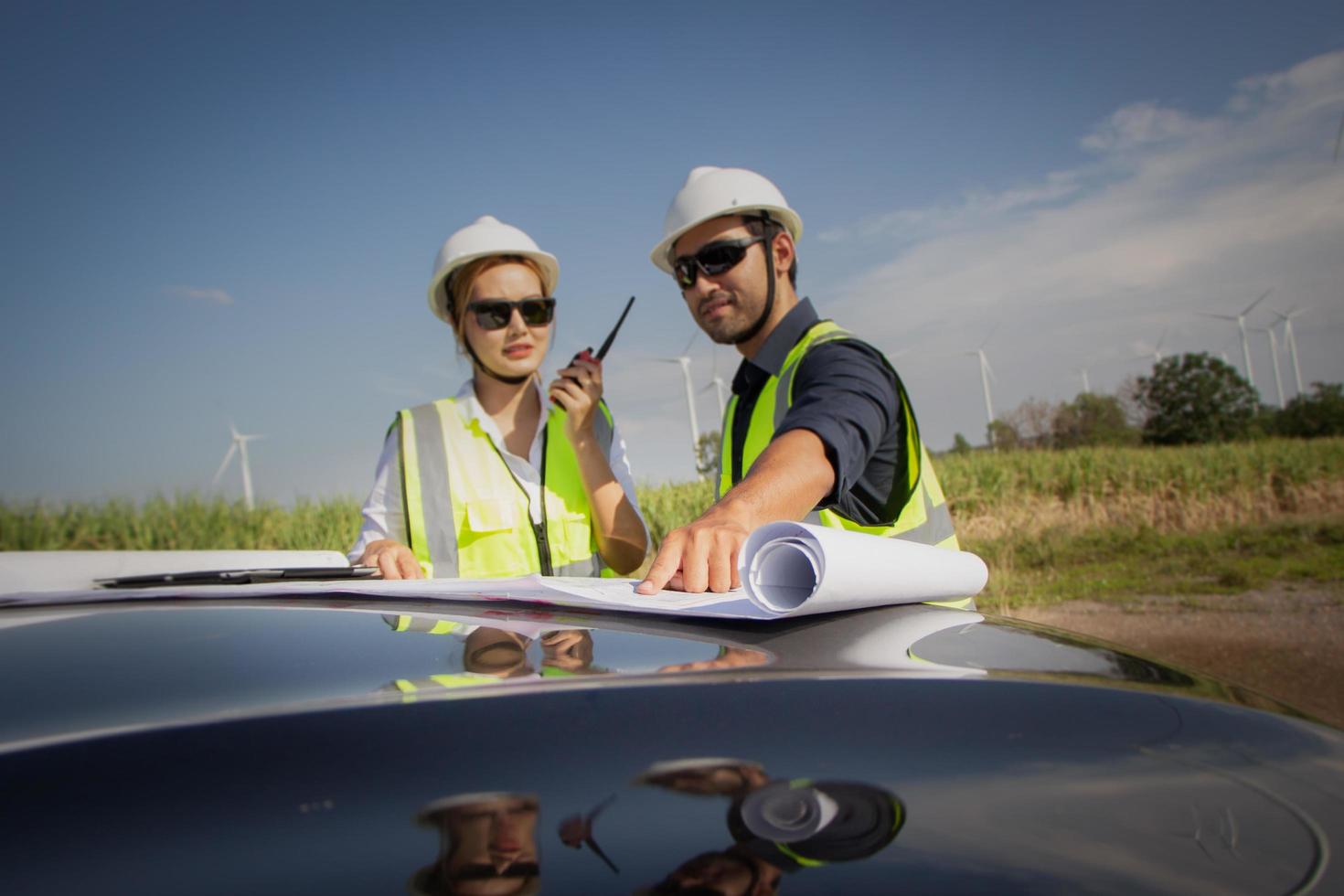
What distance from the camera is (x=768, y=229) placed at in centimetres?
398

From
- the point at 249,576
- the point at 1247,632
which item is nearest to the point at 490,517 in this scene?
the point at 249,576

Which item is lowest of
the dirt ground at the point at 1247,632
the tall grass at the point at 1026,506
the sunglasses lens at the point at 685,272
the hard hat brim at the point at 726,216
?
the dirt ground at the point at 1247,632

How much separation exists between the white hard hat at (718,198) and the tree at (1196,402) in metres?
45.5

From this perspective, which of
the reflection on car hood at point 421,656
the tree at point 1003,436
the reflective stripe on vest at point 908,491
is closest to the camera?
the reflection on car hood at point 421,656

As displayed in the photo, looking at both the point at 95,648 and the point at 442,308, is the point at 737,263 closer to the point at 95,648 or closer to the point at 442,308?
the point at 442,308

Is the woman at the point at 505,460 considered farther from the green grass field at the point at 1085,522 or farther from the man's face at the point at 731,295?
the green grass field at the point at 1085,522

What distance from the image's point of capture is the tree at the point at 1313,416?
40.2 metres

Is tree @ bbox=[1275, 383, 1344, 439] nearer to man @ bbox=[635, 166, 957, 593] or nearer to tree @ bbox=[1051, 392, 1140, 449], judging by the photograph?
tree @ bbox=[1051, 392, 1140, 449]

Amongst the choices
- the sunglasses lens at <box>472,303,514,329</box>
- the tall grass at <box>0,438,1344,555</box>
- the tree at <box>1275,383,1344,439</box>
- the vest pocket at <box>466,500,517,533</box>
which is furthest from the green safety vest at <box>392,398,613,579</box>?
the tree at <box>1275,383,1344,439</box>

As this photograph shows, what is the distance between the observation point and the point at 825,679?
0.59 metres

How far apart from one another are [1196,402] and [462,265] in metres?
48.3

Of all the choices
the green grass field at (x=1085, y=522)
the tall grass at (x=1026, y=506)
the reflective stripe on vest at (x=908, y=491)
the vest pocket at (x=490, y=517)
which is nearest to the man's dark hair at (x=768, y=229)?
the reflective stripe on vest at (x=908, y=491)

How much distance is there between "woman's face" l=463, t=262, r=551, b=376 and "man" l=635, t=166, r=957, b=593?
72cm

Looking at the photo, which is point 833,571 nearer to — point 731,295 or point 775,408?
point 775,408
